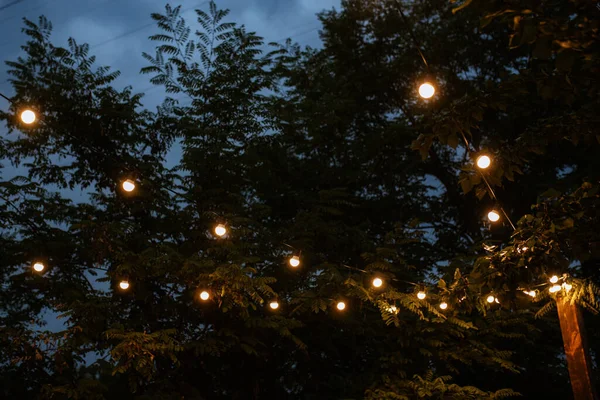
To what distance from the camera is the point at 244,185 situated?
7719 mm

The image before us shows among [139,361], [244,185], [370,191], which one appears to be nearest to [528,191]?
[370,191]

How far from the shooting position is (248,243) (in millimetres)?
6602

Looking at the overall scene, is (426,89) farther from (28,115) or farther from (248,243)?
(248,243)

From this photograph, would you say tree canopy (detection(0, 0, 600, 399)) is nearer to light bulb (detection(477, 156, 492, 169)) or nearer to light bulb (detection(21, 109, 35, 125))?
light bulb (detection(477, 156, 492, 169))

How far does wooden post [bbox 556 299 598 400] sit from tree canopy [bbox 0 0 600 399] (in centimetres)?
36

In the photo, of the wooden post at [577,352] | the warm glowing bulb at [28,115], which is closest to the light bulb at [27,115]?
the warm glowing bulb at [28,115]

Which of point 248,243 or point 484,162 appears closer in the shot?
point 484,162

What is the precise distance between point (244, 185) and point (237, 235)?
1609 mm

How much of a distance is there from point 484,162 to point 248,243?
3.74m

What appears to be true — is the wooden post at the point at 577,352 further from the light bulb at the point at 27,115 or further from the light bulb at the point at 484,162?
the light bulb at the point at 27,115

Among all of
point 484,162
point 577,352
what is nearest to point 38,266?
point 484,162

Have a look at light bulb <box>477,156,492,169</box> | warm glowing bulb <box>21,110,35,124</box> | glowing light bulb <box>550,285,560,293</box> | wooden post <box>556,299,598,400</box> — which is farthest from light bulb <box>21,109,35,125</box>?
wooden post <box>556,299,598,400</box>

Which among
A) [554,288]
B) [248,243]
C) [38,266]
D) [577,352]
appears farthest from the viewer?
[248,243]

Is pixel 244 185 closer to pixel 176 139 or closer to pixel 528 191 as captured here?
pixel 176 139
